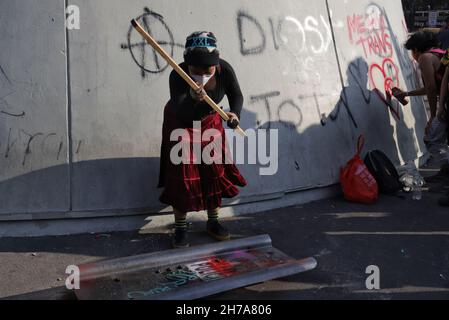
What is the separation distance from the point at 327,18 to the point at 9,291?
3975 millimetres

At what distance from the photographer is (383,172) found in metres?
5.07

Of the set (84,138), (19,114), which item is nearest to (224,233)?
(84,138)

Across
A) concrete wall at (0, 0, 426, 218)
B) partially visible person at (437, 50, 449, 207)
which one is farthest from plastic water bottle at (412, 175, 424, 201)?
concrete wall at (0, 0, 426, 218)

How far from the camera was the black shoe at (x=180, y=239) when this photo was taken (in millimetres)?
3746

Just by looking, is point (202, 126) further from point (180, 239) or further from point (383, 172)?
point (383, 172)

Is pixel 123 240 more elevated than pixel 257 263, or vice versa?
pixel 123 240

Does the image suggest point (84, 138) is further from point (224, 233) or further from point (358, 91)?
point (358, 91)

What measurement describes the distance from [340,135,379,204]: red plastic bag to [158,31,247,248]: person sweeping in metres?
1.49

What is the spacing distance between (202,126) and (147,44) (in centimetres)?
99

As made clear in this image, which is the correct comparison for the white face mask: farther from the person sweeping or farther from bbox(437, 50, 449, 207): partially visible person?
bbox(437, 50, 449, 207): partially visible person

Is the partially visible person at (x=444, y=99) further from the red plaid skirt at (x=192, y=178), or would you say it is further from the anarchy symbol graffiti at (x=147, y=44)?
the anarchy symbol graffiti at (x=147, y=44)

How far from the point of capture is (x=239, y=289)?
313 centimetres

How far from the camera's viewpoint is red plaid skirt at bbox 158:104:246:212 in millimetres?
3646

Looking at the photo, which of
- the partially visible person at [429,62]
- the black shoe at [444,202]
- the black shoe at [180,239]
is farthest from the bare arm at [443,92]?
the black shoe at [180,239]
